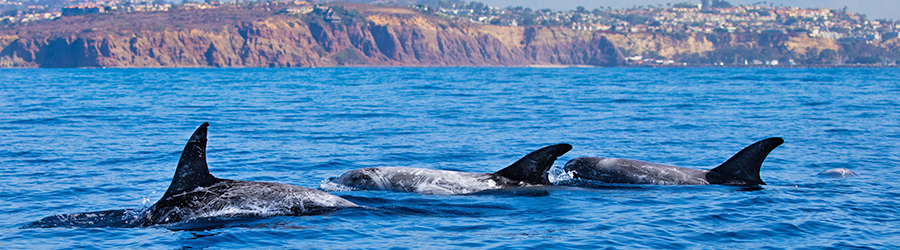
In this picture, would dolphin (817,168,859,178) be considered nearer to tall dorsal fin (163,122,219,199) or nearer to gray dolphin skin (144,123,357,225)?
gray dolphin skin (144,123,357,225)

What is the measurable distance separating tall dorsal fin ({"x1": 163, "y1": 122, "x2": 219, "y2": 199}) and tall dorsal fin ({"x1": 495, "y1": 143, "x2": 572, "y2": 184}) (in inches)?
191

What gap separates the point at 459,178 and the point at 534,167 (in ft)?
4.50

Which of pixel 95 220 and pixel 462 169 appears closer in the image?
pixel 95 220

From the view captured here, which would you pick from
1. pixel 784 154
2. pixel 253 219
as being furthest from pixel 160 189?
pixel 784 154

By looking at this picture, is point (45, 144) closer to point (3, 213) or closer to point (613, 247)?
point (3, 213)

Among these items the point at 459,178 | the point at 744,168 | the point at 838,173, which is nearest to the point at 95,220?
the point at 459,178

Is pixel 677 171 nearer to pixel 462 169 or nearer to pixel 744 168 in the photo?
pixel 744 168

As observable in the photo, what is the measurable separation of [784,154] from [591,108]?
1727 centimetres

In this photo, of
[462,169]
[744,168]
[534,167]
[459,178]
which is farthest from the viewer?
[462,169]

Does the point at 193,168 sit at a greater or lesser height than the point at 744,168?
greater

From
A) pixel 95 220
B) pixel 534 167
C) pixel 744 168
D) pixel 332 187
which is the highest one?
pixel 534 167

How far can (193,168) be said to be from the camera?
9.81 m

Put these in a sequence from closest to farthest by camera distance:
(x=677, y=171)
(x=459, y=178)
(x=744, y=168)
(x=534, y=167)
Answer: (x=534, y=167), (x=459, y=178), (x=744, y=168), (x=677, y=171)

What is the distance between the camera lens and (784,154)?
62.0 feet
